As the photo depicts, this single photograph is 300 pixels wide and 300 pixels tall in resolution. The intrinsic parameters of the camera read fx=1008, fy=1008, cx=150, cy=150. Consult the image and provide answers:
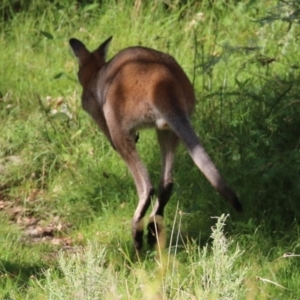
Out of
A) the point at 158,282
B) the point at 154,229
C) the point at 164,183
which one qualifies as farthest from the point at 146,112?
the point at 158,282

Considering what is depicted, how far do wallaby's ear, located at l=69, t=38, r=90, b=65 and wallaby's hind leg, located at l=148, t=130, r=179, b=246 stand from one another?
116 centimetres

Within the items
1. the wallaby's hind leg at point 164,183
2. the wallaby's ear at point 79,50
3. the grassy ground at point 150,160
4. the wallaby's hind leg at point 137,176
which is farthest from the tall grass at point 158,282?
the wallaby's ear at point 79,50

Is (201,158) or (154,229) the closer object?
(201,158)

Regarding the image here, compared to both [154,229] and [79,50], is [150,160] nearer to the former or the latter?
[79,50]

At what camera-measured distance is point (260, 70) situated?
8.45m

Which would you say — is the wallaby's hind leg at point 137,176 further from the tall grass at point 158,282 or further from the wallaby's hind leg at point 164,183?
the tall grass at point 158,282

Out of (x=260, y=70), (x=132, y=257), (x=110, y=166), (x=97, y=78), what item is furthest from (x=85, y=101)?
(x=260, y=70)

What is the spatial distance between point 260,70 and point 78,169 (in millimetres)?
1786

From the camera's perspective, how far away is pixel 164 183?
6691mm

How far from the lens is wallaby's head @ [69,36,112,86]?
7.55m

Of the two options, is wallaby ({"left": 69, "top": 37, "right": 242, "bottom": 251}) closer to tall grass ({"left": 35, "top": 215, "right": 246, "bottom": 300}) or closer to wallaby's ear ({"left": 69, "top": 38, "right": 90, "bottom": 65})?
wallaby's ear ({"left": 69, "top": 38, "right": 90, "bottom": 65})

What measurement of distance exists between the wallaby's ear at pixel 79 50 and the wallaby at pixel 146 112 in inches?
26.1

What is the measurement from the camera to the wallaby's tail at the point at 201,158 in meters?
5.77

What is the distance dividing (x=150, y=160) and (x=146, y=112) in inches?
57.4
